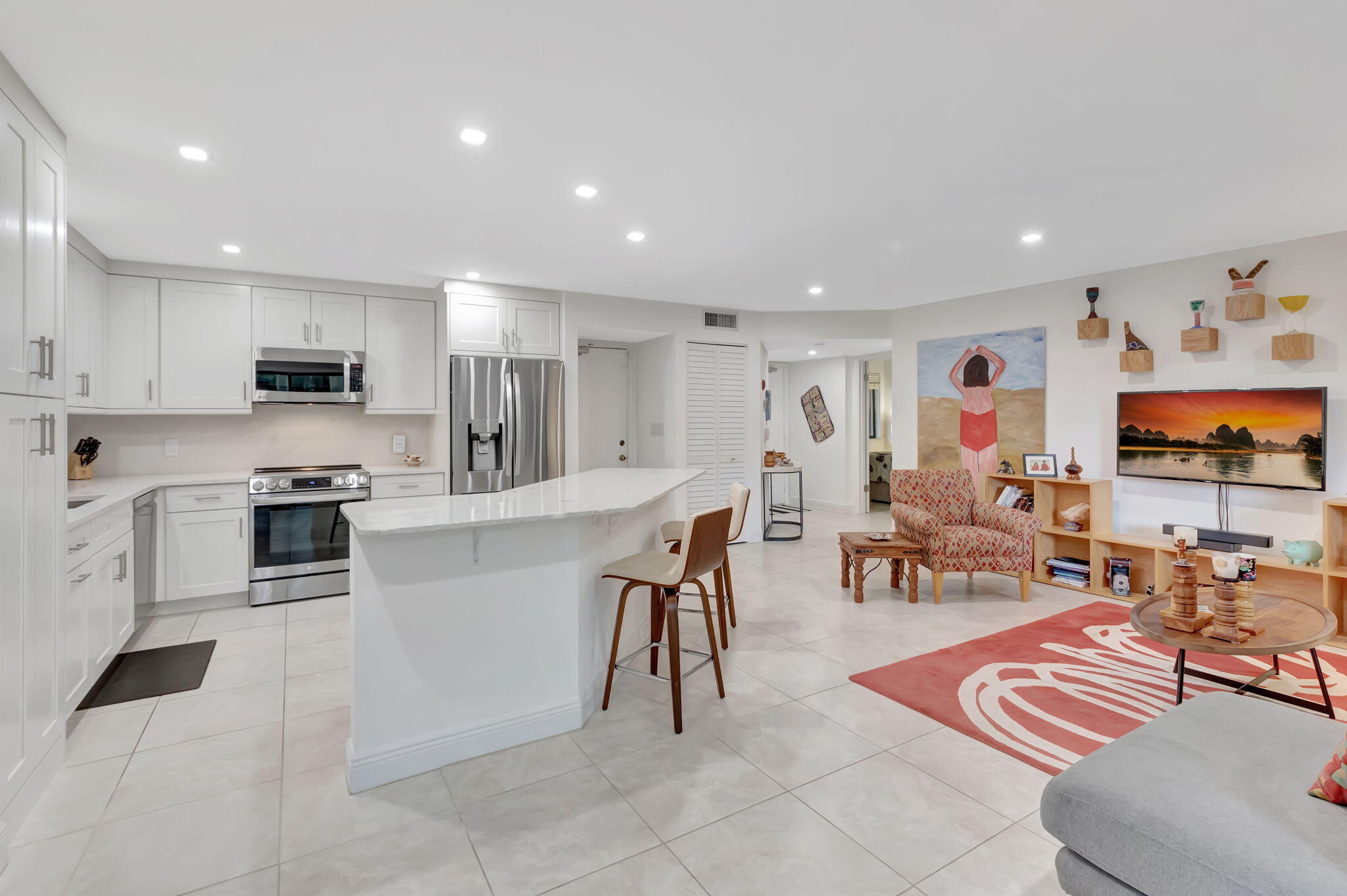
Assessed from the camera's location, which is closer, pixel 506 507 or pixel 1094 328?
pixel 506 507

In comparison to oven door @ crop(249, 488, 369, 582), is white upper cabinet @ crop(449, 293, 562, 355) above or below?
above

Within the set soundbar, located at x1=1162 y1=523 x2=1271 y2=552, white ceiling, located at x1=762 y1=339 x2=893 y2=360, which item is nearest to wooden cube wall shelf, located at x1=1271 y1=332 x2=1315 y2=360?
soundbar, located at x1=1162 y1=523 x2=1271 y2=552

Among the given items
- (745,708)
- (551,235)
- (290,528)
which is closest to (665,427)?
(551,235)

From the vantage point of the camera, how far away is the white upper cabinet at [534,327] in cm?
521

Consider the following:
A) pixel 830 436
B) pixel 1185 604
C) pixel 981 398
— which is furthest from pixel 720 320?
pixel 1185 604

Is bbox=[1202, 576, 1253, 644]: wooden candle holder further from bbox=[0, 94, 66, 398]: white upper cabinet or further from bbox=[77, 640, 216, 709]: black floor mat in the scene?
bbox=[77, 640, 216, 709]: black floor mat

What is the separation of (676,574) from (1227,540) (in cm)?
386

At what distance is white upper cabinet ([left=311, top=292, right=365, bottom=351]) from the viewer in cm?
487

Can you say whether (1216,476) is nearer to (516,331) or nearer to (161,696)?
(516,331)

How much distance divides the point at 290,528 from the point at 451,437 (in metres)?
1.26

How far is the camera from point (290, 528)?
14.8 ft

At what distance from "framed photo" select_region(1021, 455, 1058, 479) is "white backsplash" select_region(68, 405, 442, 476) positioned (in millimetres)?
4730

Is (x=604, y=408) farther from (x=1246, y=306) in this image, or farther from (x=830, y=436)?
(x=1246, y=306)

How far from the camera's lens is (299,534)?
454cm
